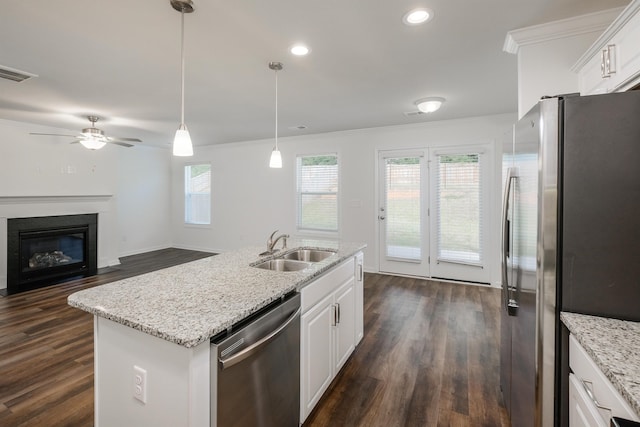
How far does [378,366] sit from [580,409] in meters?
1.55

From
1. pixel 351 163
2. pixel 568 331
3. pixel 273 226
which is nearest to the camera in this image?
pixel 568 331

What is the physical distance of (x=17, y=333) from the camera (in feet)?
9.67

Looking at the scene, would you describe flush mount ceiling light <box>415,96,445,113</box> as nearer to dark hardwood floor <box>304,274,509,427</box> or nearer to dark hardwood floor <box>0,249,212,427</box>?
dark hardwood floor <box>304,274,509,427</box>

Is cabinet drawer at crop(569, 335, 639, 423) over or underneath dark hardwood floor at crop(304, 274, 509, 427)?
over

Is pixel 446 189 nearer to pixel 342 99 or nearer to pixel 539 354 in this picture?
pixel 342 99

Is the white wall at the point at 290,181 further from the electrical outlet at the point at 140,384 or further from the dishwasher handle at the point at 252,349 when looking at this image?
the electrical outlet at the point at 140,384

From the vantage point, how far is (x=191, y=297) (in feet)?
4.69

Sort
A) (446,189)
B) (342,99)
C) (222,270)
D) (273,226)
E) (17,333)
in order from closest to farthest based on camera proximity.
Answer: (222,270) < (17,333) < (342,99) < (446,189) < (273,226)

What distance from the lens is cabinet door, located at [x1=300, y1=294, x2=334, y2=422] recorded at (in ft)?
5.73

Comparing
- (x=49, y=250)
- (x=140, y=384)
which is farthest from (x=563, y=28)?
(x=49, y=250)

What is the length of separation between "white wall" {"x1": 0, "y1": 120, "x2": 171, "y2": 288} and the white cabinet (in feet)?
16.7

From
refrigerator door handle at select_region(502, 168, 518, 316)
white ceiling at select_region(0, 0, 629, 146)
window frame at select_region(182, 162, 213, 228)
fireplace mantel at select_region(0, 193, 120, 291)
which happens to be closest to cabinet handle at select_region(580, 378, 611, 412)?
refrigerator door handle at select_region(502, 168, 518, 316)

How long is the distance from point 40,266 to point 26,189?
1221 mm

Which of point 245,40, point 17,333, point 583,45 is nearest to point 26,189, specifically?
point 17,333
